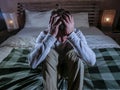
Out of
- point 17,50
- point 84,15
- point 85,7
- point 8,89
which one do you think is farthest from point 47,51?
point 85,7

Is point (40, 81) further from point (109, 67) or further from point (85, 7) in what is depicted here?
point (85, 7)

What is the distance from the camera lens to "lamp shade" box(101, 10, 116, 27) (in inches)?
122

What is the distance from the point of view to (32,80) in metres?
1.27

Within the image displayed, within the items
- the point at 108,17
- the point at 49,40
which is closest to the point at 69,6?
the point at 108,17

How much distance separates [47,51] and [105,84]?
0.51m

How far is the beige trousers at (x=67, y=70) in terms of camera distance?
1.10m

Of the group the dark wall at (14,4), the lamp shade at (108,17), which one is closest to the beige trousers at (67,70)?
the lamp shade at (108,17)

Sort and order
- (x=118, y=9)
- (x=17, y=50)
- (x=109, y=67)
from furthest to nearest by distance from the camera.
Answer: (x=118, y=9) → (x=17, y=50) → (x=109, y=67)

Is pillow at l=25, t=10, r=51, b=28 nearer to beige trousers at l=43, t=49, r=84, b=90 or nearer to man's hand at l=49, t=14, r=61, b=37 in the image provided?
man's hand at l=49, t=14, r=61, b=37

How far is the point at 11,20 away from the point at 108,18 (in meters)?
1.92

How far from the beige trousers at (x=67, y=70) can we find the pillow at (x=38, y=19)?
6.03 feet

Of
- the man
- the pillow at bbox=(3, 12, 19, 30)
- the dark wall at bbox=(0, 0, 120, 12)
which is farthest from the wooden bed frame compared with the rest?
the man

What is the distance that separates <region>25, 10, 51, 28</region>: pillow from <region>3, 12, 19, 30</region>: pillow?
11.8 inches

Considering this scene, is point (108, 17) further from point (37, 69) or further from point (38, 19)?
point (37, 69)
